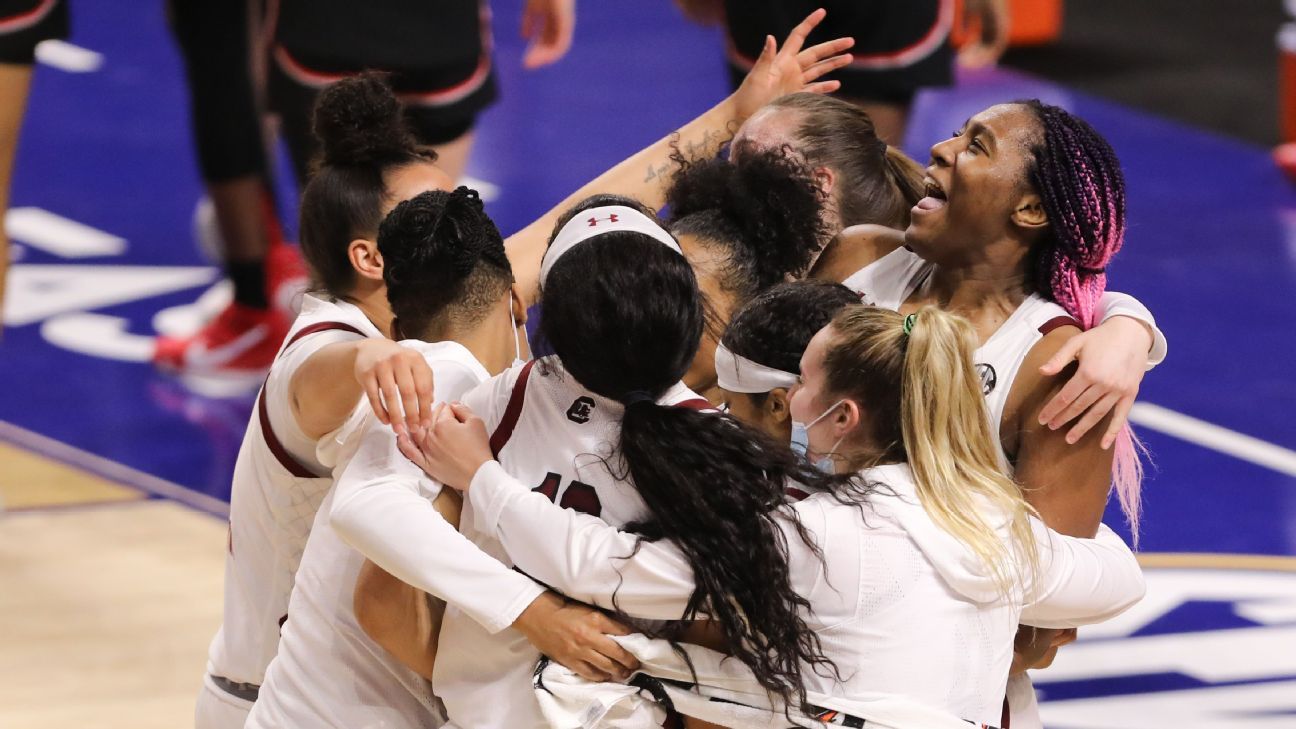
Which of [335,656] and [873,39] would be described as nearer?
[335,656]

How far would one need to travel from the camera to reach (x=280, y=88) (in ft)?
15.8

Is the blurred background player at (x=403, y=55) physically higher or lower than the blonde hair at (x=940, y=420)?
lower

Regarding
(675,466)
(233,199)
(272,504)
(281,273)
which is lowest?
(281,273)

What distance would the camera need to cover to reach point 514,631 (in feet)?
7.41

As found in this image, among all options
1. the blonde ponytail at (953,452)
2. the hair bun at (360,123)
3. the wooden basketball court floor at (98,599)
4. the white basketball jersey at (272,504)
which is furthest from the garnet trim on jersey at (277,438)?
the wooden basketball court floor at (98,599)

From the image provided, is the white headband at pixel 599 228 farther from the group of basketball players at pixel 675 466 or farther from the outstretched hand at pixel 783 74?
the outstretched hand at pixel 783 74

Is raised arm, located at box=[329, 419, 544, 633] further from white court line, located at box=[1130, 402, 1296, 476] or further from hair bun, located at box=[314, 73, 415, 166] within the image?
white court line, located at box=[1130, 402, 1296, 476]

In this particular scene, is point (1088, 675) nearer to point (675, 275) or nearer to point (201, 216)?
point (675, 275)

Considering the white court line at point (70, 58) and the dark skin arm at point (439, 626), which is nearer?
the dark skin arm at point (439, 626)

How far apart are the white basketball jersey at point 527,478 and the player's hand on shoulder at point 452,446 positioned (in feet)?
0.15

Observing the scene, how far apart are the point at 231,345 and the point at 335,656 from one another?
3386 mm

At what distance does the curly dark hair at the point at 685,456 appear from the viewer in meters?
2.11

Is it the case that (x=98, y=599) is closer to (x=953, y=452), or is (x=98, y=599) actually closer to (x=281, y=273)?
(x=281, y=273)

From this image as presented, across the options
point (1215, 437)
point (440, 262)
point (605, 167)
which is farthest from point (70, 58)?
point (440, 262)
